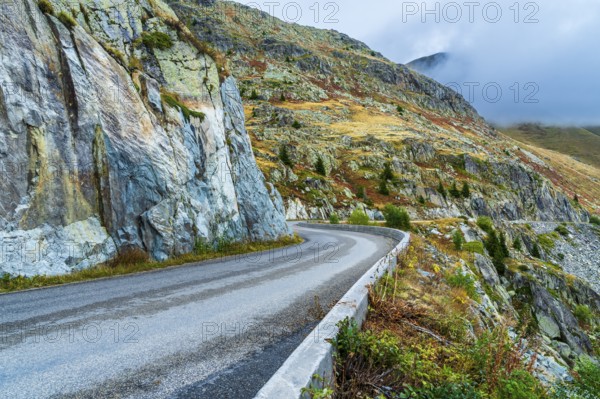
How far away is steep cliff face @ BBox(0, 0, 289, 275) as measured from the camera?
9562 millimetres

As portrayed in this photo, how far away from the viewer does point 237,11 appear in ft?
577

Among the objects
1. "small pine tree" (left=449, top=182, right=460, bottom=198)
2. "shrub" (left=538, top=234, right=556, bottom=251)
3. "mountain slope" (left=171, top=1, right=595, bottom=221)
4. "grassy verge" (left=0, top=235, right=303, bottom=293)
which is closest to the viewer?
"grassy verge" (left=0, top=235, right=303, bottom=293)

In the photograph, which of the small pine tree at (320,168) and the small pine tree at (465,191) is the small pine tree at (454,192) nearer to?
the small pine tree at (465,191)

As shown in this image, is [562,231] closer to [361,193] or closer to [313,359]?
[361,193]

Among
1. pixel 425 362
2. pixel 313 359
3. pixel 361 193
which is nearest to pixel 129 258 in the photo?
pixel 313 359

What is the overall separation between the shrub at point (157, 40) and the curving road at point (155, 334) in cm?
1312

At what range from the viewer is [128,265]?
1086 centimetres

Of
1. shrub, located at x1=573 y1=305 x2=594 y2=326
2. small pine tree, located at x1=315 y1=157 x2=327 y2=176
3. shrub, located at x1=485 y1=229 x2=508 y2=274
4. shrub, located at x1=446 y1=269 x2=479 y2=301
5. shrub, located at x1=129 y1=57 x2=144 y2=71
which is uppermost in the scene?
shrub, located at x1=129 y1=57 x2=144 y2=71

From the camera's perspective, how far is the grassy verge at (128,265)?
27.3 ft

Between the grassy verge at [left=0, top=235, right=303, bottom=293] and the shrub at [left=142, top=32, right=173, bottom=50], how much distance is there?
11.0 meters

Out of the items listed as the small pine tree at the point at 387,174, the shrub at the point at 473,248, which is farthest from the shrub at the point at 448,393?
the small pine tree at the point at 387,174

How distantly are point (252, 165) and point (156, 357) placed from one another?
1729 cm

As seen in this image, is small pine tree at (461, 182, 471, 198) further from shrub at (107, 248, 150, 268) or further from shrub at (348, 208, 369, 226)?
shrub at (107, 248, 150, 268)

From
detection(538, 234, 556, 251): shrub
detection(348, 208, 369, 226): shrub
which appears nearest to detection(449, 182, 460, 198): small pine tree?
detection(538, 234, 556, 251): shrub
